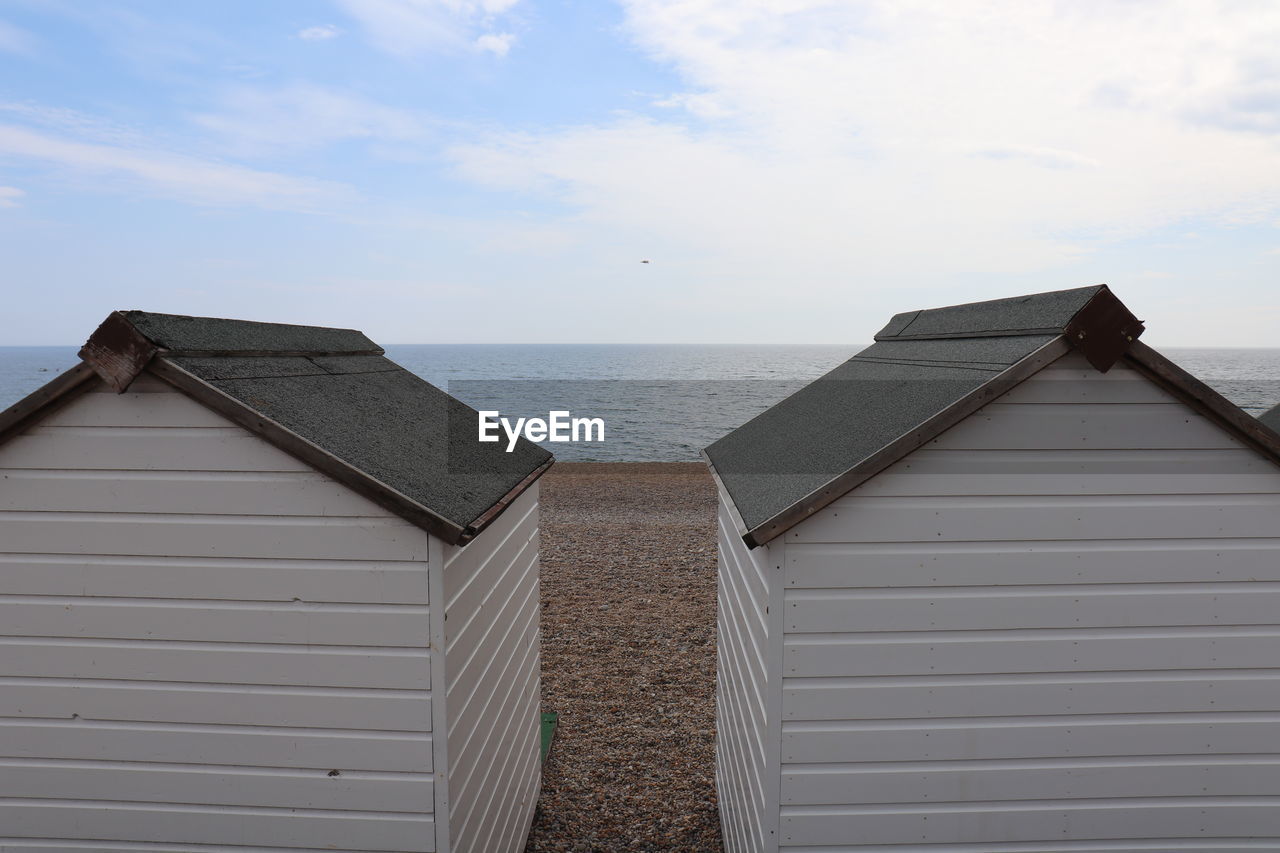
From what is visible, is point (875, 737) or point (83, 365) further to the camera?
point (875, 737)

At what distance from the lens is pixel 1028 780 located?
186 inches

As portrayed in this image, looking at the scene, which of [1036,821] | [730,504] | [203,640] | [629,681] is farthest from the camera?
[629,681]

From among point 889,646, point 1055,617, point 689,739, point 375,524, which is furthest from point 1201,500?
point 689,739

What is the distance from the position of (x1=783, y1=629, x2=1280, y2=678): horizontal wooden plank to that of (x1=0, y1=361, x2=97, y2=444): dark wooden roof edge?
401 cm

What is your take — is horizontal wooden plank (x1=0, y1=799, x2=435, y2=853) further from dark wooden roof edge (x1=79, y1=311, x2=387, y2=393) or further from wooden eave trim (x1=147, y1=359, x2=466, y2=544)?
dark wooden roof edge (x1=79, y1=311, x2=387, y2=393)

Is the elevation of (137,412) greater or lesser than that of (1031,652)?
greater

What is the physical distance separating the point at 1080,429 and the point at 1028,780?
2097mm

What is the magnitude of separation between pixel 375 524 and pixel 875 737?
10.00ft

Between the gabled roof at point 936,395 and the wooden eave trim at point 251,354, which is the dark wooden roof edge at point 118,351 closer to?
the wooden eave trim at point 251,354

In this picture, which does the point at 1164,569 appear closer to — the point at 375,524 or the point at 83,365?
the point at 375,524

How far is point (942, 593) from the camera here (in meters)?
4.52

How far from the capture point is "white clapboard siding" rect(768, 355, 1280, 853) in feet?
14.6

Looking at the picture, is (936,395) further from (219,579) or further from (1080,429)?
(219,579)

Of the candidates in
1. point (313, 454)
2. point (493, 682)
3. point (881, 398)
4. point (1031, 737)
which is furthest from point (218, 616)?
point (1031, 737)
